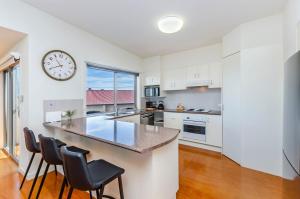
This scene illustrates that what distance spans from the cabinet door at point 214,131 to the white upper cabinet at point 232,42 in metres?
1.39

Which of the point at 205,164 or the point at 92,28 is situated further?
the point at 92,28

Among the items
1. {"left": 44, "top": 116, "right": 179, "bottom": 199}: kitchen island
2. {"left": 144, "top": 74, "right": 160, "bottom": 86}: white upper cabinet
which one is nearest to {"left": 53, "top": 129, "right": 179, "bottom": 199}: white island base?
{"left": 44, "top": 116, "right": 179, "bottom": 199}: kitchen island

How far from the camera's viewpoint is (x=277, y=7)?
2365 millimetres

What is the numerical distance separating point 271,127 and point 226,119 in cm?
81

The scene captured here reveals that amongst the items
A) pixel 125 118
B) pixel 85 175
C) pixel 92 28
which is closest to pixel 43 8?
pixel 92 28

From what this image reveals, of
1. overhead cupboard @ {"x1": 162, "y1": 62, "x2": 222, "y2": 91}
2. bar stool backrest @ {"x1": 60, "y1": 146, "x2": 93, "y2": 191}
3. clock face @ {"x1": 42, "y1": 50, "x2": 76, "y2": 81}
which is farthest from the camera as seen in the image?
overhead cupboard @ {"x1": 162, "y1": 62, "x2": 222, "y2": 91}

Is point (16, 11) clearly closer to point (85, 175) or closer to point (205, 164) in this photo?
point (85, 175)

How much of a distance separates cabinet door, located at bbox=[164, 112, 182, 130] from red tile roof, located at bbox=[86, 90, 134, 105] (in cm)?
132

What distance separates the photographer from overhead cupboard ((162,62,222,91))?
3.72 meters

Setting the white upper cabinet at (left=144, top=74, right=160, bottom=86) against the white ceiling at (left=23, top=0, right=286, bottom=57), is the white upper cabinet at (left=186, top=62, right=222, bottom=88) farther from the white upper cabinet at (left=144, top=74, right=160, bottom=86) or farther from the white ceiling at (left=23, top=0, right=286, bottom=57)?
the white upper cabinet at (left=144, top=74, right=160, bottom=86)

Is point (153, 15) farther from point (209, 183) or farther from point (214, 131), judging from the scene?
point (209, 183)

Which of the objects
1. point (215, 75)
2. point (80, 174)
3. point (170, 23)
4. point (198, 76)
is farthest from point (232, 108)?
point (80, 174)

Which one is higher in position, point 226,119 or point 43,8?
point 43,8

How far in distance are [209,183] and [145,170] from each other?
1367 millimetres
